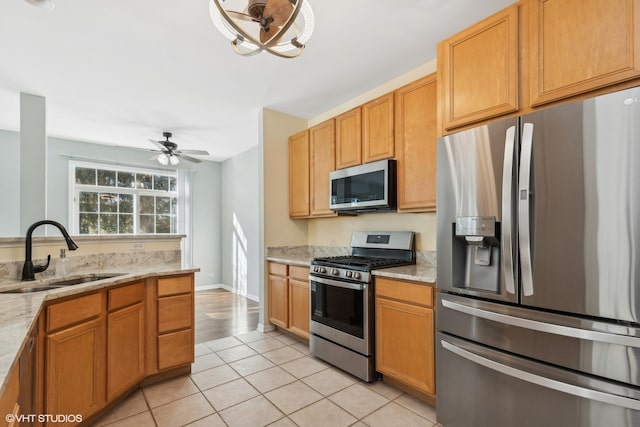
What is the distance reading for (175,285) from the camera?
2.53m

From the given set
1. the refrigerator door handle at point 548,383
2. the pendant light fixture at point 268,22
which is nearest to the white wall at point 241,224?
the pendant light fixture at point 268,22

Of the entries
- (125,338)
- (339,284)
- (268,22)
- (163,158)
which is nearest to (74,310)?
(125,338)

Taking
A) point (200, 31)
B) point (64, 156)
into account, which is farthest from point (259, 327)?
point (64, 156)

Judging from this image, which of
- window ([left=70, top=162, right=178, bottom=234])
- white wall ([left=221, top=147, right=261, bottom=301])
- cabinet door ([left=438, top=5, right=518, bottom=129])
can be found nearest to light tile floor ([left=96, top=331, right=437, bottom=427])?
cabinet door ([left=438, top=5, right=518, bottom=129])

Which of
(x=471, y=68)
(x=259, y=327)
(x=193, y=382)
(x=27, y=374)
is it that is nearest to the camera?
(x=27, y=374)

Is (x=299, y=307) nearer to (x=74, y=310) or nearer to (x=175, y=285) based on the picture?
(x=175, y=285)

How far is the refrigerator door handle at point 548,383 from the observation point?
1263mm

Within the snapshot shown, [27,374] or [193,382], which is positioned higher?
[27,374]

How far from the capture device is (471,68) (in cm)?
189

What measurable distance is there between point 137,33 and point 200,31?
0.48m

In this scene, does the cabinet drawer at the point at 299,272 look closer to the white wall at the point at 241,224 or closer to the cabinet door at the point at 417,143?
the cabinet door at the point at 417,143

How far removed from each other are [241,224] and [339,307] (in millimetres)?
3632

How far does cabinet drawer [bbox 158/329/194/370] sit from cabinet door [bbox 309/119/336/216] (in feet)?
5.89

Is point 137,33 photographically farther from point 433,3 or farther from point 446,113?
point 446,113
